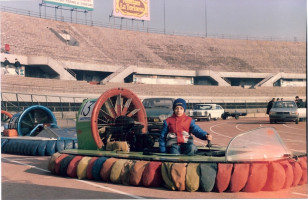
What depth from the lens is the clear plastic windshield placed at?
719 centimetres

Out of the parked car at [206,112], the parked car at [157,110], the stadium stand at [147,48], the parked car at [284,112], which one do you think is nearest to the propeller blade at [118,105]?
the parked car at [157,110]

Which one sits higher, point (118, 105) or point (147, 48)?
point (147, 48)

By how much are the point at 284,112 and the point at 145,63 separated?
36.4 m

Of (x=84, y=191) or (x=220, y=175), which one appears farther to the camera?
(x=84, y=191)

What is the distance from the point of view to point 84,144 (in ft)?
33.6

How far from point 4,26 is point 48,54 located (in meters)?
6.31

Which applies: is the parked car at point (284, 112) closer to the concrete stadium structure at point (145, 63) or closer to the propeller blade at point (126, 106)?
the propeller blade at point (126, 106)

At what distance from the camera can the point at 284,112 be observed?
28.3 m

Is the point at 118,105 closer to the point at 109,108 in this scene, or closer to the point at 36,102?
the point at 109,108

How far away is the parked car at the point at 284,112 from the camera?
28.1m

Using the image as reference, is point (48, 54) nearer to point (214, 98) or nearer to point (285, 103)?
point (214, 98)

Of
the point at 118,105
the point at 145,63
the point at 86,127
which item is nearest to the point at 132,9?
the point at 145,63

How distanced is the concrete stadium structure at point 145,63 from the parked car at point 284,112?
22247 millimetres

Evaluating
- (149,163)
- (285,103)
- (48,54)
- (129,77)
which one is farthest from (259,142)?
(129,77)
